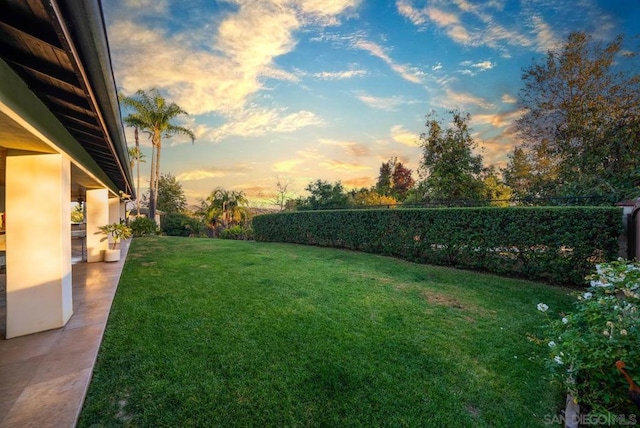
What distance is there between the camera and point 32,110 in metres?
2.39

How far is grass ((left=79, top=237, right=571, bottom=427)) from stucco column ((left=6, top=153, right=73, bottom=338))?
2.68 feet

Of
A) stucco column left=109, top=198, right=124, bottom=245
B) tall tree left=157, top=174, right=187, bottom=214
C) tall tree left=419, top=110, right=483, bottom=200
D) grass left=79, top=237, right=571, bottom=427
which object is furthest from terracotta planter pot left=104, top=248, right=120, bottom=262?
tall tree left=157, top=174, right=187, bottom=214

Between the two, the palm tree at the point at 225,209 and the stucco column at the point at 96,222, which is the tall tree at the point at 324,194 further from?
the stucco column at the point at 96,222

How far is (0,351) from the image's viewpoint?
2662mm

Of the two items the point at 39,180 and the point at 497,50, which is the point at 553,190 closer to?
Result: the point at 497,50

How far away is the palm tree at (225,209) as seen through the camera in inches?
836

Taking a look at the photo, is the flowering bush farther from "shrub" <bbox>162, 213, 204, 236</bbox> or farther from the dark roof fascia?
"shrub" <bbox>162, 213, 204, 236</bbox>

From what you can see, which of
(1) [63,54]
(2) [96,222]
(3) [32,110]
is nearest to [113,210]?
(2) [96,222]

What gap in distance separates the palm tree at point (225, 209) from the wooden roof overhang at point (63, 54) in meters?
19.0

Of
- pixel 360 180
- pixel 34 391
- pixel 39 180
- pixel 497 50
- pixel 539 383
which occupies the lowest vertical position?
pixel 539 383

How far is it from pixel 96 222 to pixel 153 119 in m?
14.9

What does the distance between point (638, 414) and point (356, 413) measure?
1753mm

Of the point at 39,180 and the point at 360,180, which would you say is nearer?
the point at 39,180

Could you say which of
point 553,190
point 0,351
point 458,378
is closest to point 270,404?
point 458,378
